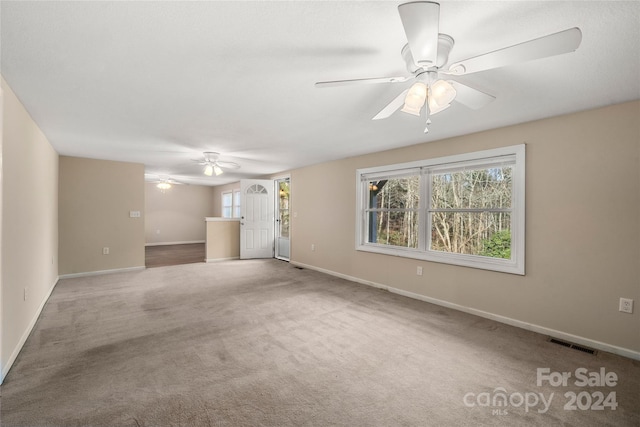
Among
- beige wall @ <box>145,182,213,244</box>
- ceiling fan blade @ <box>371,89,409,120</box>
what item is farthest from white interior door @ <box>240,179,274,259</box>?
ceiling fan blade @ <box>371,89,409,120</box>

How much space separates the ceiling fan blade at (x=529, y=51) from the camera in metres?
1.18

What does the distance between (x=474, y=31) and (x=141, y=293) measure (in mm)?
4827

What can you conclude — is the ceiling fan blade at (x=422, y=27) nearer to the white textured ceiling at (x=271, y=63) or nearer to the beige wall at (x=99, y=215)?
the white textured ceiling at (x=271, y=63)

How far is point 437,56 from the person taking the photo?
5.15 ft

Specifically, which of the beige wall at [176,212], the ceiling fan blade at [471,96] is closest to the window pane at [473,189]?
the ceiling fan blade at [471,96]

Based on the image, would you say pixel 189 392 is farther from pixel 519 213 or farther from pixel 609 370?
pixel 519 213

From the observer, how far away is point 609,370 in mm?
2197

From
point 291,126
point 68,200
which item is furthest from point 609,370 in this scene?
point 68,200

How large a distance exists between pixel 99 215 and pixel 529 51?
6.56 metres

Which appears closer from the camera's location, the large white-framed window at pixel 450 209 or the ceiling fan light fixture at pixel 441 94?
the ceiling fan light fixture at pixel 441 94

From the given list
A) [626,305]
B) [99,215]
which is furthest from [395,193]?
[99,215]

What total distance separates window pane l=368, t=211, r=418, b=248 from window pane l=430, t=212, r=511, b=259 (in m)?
0.33

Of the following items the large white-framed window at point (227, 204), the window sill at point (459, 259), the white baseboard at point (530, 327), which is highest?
the large white-framed window at point (227, 204)

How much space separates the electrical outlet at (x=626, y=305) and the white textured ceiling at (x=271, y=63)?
172 cm
